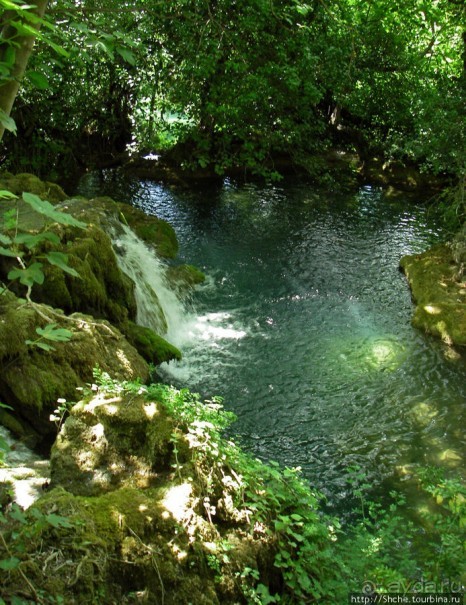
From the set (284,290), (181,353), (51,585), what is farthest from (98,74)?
(51,585)

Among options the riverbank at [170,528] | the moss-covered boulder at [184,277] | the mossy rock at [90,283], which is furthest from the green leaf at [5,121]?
the moss-covered boulder at [184,277]

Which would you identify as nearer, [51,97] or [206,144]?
[206,144]

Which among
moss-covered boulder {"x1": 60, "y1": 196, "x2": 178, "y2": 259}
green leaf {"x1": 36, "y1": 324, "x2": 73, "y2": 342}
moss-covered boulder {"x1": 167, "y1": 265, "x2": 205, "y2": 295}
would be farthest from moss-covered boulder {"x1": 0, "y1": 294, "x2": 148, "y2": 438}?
moss-covered boulder {"x1": 167, "y1": 265, "x2": 205, "y2": 295}

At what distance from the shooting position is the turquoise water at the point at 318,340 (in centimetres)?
648

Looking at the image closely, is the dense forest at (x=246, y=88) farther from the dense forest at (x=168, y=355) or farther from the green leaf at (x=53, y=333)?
the green leaf at (x=53, y=333)

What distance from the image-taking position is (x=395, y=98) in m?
15.5

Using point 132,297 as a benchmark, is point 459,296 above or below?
above

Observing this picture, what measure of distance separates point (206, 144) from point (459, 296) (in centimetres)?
601

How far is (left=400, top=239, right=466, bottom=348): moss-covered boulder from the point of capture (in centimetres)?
881

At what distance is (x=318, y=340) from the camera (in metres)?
8.67

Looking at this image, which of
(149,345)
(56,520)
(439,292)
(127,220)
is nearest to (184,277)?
(127,220)

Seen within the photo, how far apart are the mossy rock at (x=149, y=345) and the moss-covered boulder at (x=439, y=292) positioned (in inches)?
162

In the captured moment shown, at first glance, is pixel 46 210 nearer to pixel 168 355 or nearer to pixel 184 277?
pixel 168 355

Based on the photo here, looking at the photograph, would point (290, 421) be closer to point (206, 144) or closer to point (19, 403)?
point (19, 403)
